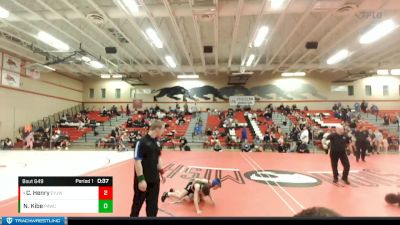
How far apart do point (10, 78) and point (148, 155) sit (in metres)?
17.9

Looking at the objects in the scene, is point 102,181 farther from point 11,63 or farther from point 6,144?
point 11,63

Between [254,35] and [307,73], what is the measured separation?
42.8 ft

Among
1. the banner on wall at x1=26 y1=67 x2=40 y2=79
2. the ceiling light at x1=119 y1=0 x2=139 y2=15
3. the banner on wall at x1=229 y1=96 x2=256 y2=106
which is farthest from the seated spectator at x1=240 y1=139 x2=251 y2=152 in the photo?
the banner on wall at x1=26 y1=67 x2=40 y2=79

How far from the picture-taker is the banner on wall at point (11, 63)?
16.2 meters

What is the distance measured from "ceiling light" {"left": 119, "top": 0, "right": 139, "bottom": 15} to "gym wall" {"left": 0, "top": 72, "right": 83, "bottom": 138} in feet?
36.9

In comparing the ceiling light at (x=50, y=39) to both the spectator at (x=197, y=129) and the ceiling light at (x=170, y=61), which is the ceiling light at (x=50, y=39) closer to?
the ceiling light at (x=170, y=61)

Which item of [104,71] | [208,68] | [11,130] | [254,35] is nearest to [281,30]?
[254,35]

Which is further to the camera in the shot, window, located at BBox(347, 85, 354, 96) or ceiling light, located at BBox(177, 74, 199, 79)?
ceiling light, located at BBox(177, 74, 199, 79)

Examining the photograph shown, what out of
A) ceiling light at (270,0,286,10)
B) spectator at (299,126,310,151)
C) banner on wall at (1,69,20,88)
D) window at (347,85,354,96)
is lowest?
spectator at (299,126,310,151)

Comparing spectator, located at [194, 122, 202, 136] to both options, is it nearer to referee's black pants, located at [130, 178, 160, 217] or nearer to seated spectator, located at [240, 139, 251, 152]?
seated spectator, located at [240, 139, 251, 152]

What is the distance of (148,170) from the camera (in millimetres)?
3299

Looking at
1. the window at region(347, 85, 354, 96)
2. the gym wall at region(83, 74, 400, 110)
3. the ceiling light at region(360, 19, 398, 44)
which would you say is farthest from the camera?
the gym wall at region(83, 74, 400, 110)

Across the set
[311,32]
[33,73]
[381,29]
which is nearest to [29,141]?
[33,73]

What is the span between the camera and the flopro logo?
647 cm
